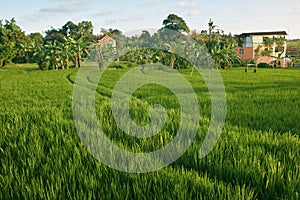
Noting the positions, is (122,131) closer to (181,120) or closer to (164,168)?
(181,120)

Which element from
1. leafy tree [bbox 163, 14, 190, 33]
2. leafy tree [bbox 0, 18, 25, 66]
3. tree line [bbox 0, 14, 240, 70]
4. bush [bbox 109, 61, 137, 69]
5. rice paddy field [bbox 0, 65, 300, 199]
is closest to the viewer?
rice paddy field [bbox 0, 65, 300, 199]

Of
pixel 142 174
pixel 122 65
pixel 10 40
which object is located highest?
pixel 10 40

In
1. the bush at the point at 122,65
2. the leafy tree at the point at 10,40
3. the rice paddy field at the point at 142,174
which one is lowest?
the rice paddy field at the point at 142,174

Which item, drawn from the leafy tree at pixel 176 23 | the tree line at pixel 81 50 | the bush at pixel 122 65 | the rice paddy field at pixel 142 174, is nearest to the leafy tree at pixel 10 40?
Result: the tree line at pixel 81 50

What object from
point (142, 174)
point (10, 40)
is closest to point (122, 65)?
point (10, 40)

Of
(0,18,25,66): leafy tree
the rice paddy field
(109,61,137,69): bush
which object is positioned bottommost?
the rice paddy field

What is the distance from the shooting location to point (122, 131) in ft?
7.89

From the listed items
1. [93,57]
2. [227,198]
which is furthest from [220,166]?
[93,57]

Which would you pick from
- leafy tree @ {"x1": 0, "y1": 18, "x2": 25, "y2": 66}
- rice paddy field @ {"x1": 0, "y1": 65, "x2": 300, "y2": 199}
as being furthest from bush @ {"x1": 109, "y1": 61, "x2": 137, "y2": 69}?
rice paddy field @ {"x1": 0, "y1": 65, "x2": 300, "y2": 199}

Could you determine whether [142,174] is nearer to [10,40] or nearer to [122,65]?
[122,65]

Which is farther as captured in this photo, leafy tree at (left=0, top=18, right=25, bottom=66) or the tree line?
leafy tree at (left=0, top=18, right=25, bottom=66)

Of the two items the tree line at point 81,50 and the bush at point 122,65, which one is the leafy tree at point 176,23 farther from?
the bush at point 122,65

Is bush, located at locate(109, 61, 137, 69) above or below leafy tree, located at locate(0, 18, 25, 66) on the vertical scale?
below

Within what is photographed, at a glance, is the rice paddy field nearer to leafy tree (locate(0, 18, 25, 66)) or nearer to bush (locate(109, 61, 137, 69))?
bush (locate(109, 61, 137, 69))
